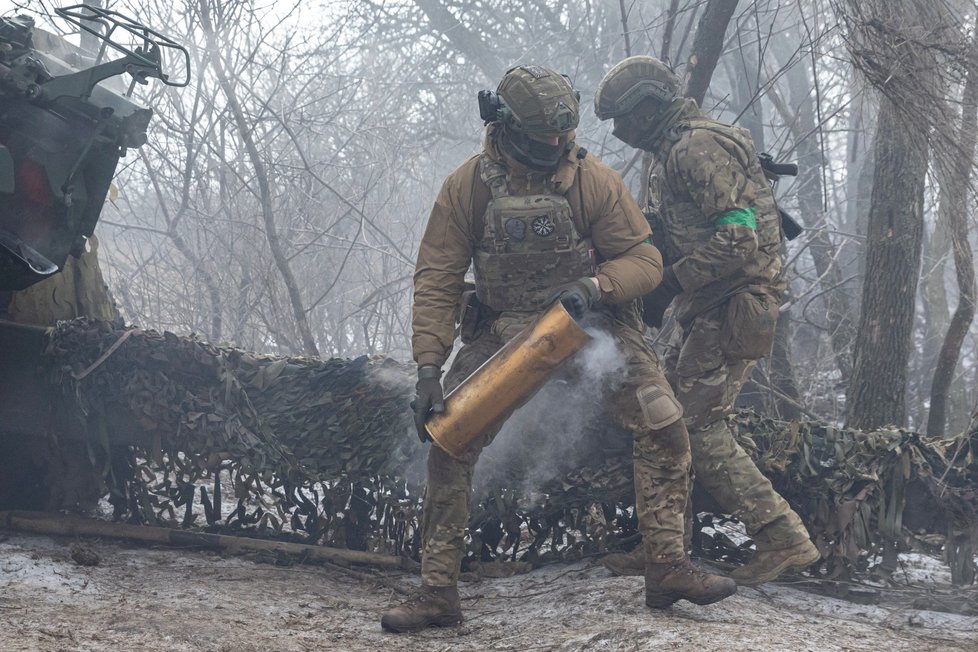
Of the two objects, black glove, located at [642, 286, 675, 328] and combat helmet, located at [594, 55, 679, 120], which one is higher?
combat helmet, located at [594, 55, 679, 120]

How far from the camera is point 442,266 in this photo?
404 centimetres

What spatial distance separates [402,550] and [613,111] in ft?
7.57

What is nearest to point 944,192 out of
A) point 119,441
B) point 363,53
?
point 119,441

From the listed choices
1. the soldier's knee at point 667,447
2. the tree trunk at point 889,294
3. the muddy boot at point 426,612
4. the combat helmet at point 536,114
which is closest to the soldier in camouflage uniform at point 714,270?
the soldier's knee at point 667,447

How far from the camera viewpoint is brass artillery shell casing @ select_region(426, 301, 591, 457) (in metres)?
3.62

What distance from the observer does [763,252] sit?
14.4 ft

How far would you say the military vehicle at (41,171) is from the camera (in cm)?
417

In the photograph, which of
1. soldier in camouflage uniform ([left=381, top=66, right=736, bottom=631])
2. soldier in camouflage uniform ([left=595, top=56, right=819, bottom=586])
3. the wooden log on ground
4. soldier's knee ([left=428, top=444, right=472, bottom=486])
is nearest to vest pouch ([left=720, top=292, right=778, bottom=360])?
soldier in camouflage uniform ([left=595, top=56, right=819, bottom=586])

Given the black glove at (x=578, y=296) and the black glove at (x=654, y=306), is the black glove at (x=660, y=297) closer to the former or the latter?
the black glove at (x=654, y=306)

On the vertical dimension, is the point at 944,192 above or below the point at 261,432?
above

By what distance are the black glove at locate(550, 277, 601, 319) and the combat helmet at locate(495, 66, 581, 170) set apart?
0.52 m

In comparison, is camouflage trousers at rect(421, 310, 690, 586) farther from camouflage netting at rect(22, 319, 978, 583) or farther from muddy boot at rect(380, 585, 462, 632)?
camouflage netting at rect(22, 319, 978, 583)

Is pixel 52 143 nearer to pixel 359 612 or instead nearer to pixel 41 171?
pixel 41 171

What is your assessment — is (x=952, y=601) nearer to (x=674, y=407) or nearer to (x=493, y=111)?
(x=674, y=407)
